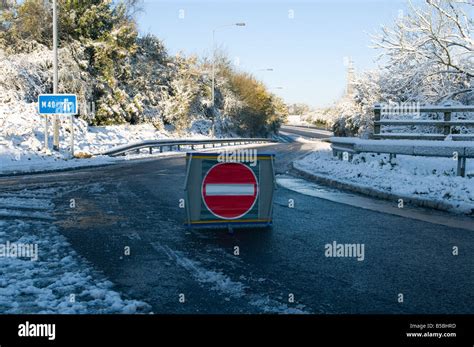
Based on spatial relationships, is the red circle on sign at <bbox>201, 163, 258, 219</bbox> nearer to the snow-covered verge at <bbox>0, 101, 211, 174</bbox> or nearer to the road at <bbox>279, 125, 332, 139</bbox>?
the snow-covered verge at <bbox>0, 101, 211, 174</bbox>

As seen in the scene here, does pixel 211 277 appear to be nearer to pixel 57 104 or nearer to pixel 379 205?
pixel 379 205

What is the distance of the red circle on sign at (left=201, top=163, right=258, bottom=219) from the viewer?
7.38 metres

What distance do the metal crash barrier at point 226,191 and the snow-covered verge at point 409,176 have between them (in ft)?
12.7

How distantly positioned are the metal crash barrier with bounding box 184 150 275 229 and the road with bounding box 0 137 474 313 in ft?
0.86

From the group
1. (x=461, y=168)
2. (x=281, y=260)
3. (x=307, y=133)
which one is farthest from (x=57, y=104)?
(x=307, y=133)

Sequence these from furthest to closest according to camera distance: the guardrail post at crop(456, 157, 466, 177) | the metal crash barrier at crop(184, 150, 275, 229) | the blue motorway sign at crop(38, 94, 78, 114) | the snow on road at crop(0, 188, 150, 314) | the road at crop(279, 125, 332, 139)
→ 1. the road at crop(279, 125, 332, 139)
2. the blue motorway sign at crop(38, 94, 78, 114)
3. the guardrail post at crop(456, 157, 466, 177)
4. the metal crash barrier at crop(184, 150, 275, 229)
5. the snow on road at crop(0, 188, 150, 314)

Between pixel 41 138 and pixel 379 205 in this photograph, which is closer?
pixel 379 205

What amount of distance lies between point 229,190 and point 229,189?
2 cm

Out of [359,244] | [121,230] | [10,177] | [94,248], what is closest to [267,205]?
[359,244]

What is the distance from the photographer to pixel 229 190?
746 centimetres

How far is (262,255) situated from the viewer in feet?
19.2

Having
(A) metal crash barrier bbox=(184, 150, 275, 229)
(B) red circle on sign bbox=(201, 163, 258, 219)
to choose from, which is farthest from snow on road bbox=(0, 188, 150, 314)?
(B) red circle on sign bbox=(201, 163, 258, 219)

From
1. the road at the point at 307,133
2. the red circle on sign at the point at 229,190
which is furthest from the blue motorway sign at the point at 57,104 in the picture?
the road at the point at 307,133
